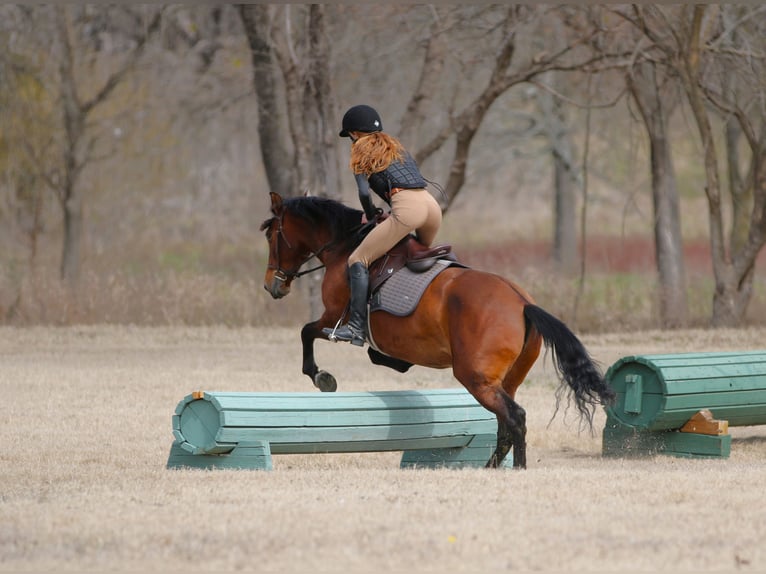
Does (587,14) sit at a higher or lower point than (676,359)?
higher

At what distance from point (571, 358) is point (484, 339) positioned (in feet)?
2.03

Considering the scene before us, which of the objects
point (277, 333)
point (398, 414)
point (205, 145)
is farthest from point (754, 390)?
point (205, 145)

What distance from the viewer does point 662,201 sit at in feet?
72.8

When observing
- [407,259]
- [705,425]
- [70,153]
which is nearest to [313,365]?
[407,259]

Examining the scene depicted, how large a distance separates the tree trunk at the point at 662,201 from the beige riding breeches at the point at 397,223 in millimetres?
12461

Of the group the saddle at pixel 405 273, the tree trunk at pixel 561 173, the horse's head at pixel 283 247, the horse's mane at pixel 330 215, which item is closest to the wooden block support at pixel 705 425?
the saddle at pixel 405 273

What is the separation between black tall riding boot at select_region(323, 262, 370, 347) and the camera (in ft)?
28.4

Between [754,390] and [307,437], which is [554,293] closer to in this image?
[754,390]

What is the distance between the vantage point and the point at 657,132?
856 inches

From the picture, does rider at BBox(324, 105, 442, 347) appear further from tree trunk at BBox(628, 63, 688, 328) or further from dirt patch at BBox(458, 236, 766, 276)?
dirt patch at BBox(458, 236, 766, 276)

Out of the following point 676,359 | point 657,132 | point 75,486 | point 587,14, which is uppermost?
point 587,14

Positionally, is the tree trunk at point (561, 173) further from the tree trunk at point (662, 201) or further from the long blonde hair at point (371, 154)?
the long blonde hair at point (371, 154)

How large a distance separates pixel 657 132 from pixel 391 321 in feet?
47.1

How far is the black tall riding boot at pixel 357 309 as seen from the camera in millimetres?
8664
